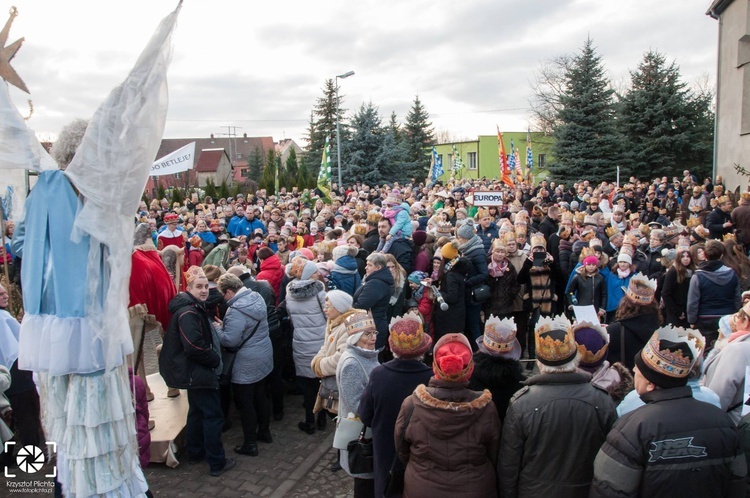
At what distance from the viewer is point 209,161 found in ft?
253

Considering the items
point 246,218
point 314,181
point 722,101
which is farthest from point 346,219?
point 314,181

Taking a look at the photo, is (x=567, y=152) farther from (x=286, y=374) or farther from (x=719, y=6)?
(x=286, y=374)

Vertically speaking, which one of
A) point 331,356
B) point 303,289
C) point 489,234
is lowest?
point 331,356

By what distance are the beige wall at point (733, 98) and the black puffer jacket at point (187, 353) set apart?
818 inches

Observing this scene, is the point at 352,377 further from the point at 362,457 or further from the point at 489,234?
Answer: the point at 489,234

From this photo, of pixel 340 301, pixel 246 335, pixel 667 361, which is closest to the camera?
pixel 667 361

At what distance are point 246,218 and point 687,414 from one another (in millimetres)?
12622

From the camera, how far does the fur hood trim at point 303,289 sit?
242 inches

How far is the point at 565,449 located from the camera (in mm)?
2996

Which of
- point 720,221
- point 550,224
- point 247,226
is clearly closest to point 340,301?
point 550,224

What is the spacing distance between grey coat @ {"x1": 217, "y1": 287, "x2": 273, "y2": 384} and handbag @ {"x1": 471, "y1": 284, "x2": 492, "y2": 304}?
3.31m

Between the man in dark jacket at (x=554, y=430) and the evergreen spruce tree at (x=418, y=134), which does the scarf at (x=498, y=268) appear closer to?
the man in dark jacket at (x=554, y=430)

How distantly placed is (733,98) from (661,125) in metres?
8.17

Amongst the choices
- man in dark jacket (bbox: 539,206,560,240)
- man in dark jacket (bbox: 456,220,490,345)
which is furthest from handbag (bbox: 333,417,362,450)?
man in dark jacket (bbox: 539,206,560,240)
